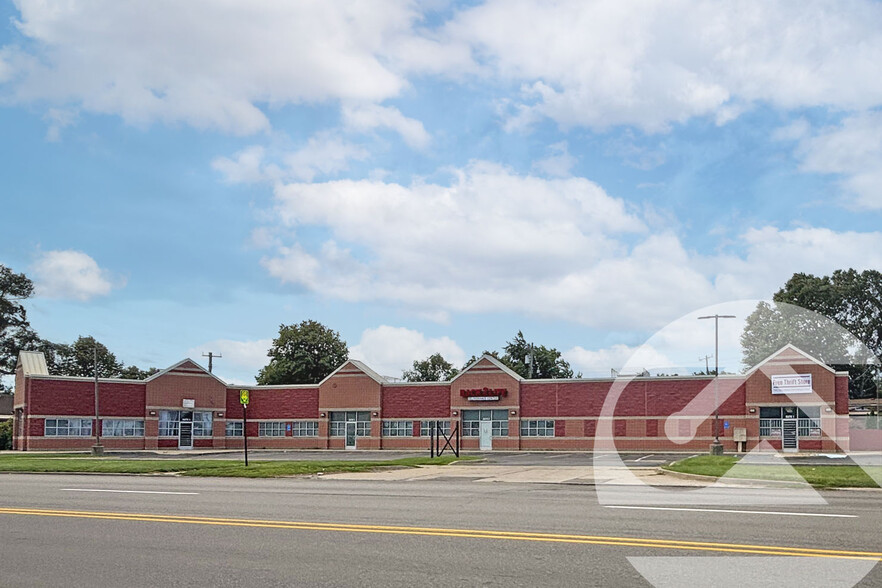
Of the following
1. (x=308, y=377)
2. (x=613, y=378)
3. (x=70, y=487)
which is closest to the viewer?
(x=70, y=487)

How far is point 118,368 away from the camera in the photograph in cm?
10288

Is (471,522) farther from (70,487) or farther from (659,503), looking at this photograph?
(70,487)

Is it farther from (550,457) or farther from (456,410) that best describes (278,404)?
(550,457)

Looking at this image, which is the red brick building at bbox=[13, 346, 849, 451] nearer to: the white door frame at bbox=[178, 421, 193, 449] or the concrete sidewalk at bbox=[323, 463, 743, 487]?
the white door frame at bbox=[178, 421, 193, 449]

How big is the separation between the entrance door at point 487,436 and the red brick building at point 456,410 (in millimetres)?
95

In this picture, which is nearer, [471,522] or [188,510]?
[471,522]

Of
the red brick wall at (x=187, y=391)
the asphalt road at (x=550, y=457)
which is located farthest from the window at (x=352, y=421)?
the asphalt road at (x=550, y=457)

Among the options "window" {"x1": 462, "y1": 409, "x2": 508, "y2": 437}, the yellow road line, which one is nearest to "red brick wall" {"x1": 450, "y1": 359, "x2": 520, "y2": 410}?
"window" {"x1": 462, "y1": 409, "x2": 508, "y2": 437}

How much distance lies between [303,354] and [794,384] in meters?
48.8

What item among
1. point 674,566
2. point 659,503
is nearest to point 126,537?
point 674,566

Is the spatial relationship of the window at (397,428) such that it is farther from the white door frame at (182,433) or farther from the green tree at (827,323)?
the green tree at (827,323)

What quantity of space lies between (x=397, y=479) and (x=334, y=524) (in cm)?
1210

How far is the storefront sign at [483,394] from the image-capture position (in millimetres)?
59344

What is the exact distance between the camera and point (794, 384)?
53.0 metres
